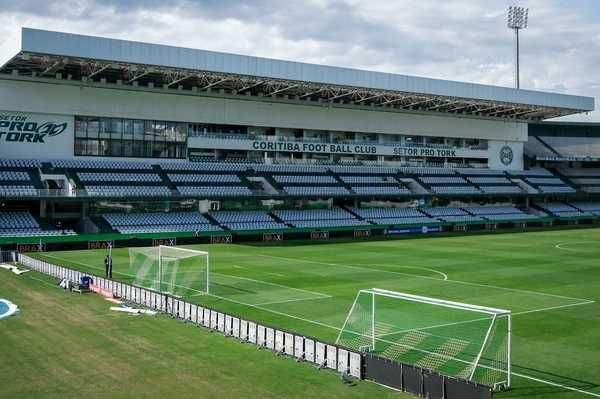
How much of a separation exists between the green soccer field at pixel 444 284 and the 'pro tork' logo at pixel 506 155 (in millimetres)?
32725

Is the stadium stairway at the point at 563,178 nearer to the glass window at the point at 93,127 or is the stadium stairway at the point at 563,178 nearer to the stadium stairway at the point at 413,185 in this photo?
the stadium stairway at the point at 413,185

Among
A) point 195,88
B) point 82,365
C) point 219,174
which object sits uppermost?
point 195,88

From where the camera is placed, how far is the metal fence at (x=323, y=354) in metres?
14.8

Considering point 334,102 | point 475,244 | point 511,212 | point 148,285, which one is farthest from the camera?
point 511,212

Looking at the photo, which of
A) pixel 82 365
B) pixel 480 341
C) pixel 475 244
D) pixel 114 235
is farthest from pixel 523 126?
pixel 82 365

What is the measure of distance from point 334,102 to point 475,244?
84.5ft

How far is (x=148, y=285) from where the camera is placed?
31109 millimetres

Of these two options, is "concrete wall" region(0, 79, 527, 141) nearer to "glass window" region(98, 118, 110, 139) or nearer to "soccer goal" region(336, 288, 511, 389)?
"glass window" region(98, 118, 110, 139)

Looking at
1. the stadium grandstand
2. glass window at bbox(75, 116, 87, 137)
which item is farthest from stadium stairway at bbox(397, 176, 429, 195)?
glass window at bbox(75, 116, 87, 137)

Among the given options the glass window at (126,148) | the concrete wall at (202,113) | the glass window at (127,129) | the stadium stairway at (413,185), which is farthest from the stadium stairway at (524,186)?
Result: the glass window at (127,129)

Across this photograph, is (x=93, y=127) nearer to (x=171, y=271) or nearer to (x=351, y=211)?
(x=351, y=211)

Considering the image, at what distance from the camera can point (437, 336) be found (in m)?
21.3

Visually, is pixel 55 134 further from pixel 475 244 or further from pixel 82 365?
pixel 82 365

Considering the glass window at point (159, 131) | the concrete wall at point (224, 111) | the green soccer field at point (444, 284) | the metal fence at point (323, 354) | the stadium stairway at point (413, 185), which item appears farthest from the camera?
the stadium stairway at point (413, 185)
